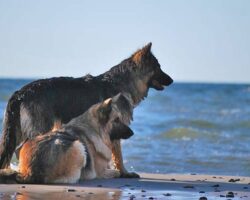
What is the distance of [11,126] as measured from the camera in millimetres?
11211

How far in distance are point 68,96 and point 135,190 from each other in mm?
2181

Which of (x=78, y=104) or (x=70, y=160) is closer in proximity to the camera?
(x=70, y=160)

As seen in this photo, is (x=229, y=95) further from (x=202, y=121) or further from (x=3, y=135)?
(x=3, y=135)

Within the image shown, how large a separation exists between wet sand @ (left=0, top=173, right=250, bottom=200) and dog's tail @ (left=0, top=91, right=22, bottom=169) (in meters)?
1.18

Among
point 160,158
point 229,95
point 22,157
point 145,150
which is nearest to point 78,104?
point 22,157

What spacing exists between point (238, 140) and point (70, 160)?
11740 millimetres

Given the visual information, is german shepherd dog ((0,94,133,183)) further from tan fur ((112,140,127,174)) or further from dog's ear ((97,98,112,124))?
tan fur ((112,140,127,174))

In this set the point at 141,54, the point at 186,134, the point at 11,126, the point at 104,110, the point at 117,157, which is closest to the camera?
the point at 104,110

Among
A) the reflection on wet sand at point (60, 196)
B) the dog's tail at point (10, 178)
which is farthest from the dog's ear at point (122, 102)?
the reflection on wet sand at point (60, 196)

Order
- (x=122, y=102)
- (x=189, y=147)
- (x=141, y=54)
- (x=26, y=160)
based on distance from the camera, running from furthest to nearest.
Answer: (x=189, y=147), (x=141, y=54), (x=122, y=102), (x=26, y=160)

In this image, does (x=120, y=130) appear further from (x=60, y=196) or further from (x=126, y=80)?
(x=60, y=196)

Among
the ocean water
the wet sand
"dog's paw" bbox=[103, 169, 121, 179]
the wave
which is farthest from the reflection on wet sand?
the wave

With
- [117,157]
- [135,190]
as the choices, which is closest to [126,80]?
[117,157]

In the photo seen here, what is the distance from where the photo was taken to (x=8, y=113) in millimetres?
11234
